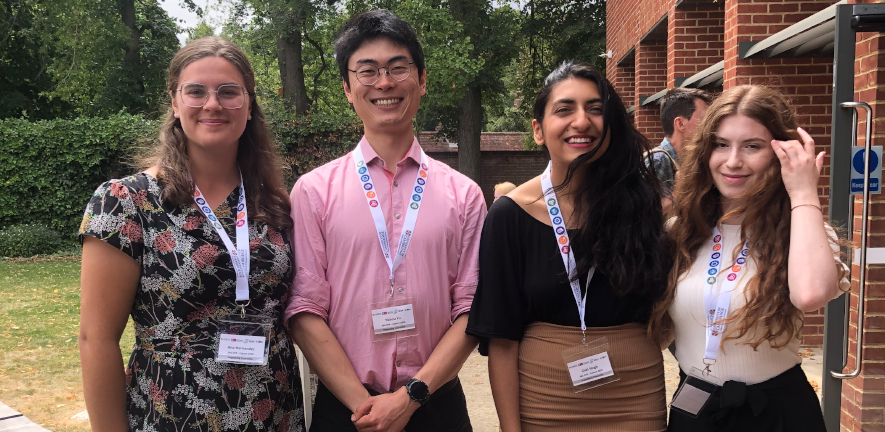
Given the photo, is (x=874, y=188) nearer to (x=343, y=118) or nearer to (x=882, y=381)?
(x=882, y=381)

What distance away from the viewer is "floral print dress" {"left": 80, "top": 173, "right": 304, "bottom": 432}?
6.86ft

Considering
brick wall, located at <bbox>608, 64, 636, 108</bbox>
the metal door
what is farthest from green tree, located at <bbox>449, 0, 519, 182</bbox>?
the metal door

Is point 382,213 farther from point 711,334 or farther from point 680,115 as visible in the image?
point 680,115

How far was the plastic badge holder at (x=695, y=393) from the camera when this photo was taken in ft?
6.90

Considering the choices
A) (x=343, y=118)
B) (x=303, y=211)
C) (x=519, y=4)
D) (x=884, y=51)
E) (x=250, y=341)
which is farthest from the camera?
(x=519, y=4)

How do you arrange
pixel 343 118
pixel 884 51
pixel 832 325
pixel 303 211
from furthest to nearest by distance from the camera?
pixel 343 118, pixel 884 51, pixel 832 325, pixel 303 211

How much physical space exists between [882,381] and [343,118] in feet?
41.3

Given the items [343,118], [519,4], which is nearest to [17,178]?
[343,118]

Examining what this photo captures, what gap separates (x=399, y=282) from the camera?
7.47ft

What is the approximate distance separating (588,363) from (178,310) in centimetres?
130

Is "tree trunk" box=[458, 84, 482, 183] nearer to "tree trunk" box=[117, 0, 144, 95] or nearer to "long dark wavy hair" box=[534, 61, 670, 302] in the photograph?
"tree trunk" box=[117, 0, 144, 95]

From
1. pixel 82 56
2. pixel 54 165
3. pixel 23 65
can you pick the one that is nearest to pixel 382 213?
pixel 54 165

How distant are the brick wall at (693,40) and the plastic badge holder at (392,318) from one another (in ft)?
22.2

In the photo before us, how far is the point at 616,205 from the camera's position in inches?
87.8
